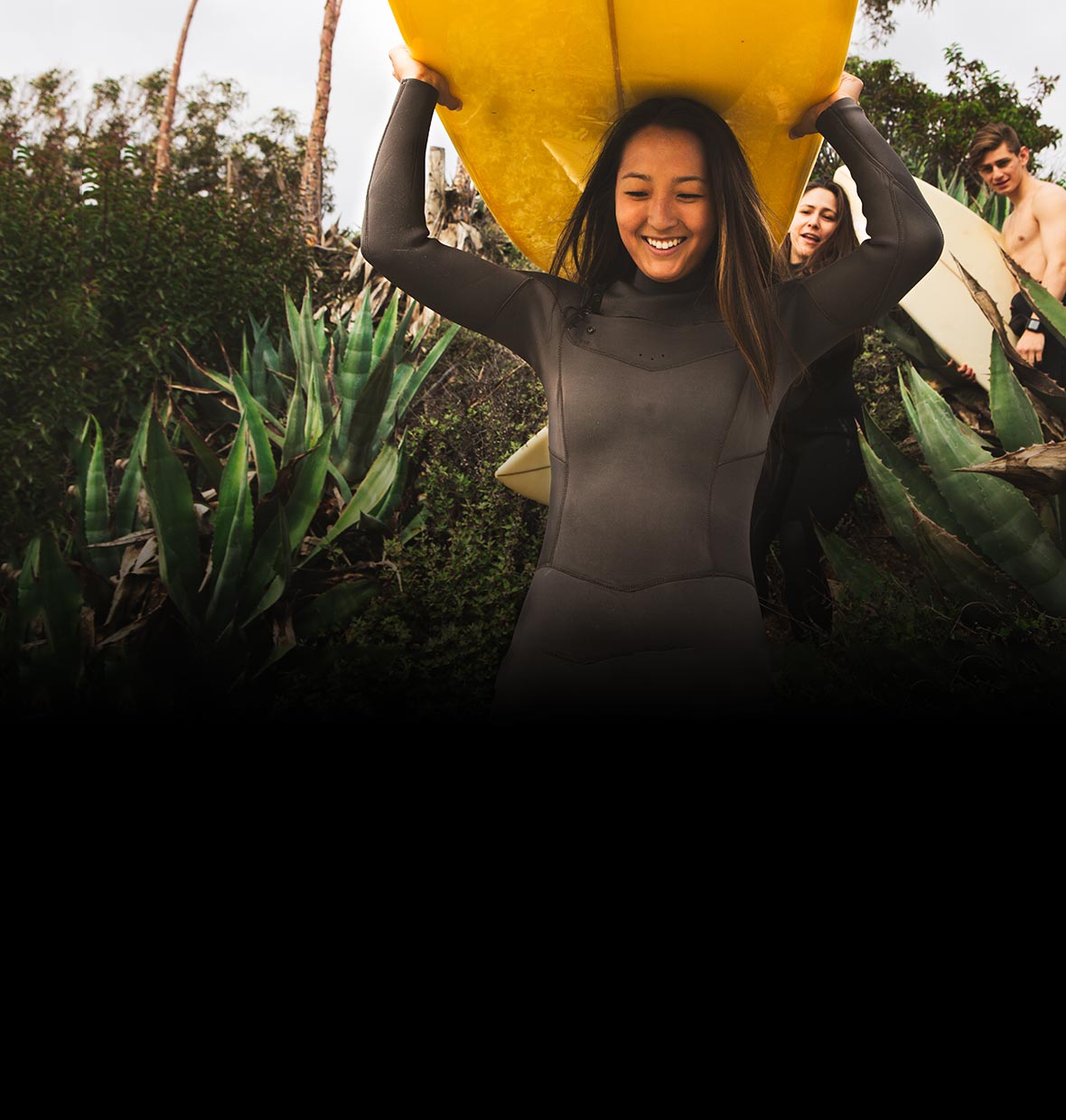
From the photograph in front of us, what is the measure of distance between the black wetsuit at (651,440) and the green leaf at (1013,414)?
1668mm

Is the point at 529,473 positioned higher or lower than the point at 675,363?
lower

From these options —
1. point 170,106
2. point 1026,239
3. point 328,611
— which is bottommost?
point 328,611

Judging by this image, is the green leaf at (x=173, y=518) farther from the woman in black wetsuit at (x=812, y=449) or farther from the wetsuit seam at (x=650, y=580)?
the wetsuit seam at (x=650, y=580)

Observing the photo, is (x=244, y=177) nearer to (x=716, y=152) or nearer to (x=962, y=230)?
(x=962, y=230)

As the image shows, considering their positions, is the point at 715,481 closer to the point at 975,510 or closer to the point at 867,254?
Result: the point at 867,254

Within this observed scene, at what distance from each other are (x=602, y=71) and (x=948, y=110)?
10760 millimetres

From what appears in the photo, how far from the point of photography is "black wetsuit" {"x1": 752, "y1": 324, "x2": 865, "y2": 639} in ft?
10.00

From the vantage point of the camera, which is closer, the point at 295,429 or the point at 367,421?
the point at 295,429

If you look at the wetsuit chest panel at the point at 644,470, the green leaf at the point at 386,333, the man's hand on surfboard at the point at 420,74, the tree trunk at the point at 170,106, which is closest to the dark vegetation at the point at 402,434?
the green leaf at the point at 386,333

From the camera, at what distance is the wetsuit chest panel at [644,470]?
1.29m

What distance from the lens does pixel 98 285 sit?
4895 mm

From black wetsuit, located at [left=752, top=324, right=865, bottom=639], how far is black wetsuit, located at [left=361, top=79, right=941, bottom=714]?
1.68 meters

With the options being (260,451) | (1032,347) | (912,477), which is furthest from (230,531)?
(1032,347)

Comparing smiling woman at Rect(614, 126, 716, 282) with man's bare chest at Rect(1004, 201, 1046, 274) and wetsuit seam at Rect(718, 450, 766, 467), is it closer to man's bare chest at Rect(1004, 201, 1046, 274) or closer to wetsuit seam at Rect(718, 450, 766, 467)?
wetsuit seam at Rect(718, 450, 766, 467)
